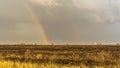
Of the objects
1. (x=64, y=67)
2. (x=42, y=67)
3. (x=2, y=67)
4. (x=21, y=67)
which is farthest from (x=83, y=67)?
(x=2, y=67)

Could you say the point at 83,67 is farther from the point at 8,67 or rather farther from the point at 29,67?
the point at 8,67

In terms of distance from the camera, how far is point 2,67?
24.2 metres

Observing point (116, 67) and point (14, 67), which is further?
point (14, 67)

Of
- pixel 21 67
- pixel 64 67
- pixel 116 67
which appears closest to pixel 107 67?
pixel 116 67

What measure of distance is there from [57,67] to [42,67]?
1.14 meters

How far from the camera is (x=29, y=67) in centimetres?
2333

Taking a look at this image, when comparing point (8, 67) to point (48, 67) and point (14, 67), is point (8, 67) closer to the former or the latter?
point (14, 67)

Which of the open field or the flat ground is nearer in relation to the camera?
the open field

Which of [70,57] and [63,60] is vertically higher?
[70,57]

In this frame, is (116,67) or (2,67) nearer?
(116,67)

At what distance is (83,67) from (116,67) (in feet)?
8.12

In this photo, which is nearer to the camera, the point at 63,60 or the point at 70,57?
the point at 63,60

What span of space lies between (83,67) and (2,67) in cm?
641

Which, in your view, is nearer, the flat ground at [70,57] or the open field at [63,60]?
the open field at [63,60]
